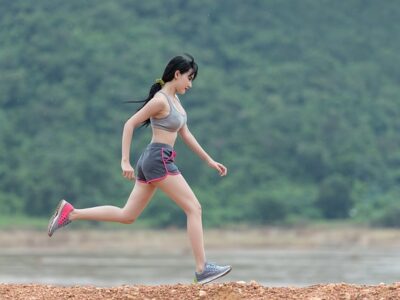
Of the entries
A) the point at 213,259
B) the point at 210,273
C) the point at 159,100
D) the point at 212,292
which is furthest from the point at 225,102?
the point at 212,292

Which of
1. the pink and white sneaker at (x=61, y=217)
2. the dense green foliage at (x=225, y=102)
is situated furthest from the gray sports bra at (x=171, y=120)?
the dense green foliage at (x=225, y=102)

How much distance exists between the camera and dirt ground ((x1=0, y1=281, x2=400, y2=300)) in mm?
7695

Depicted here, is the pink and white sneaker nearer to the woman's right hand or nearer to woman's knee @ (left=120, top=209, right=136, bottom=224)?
woman's knee @ (left=120, top=209, right=136, bottom=224)

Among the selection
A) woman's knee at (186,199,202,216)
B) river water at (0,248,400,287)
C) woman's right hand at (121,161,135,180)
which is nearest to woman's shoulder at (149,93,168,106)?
woman's right hand at (121,161,135,180)

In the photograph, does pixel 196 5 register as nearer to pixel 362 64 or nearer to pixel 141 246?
pixel 362 64

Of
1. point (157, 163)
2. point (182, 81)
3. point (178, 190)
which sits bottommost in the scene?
point (178, 190)

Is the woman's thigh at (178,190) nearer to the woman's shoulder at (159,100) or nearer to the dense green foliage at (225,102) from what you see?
the woman's shoulder at (159,100)

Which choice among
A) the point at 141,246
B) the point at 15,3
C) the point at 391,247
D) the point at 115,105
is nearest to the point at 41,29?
the point at 15,3

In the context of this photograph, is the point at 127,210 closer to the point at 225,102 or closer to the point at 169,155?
the point at 169,155

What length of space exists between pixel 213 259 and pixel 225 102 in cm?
2928

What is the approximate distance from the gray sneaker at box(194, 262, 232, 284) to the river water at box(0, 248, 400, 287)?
1675 centimetres

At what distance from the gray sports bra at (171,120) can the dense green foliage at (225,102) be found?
4666 centimetres

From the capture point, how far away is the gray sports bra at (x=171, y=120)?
800 cm

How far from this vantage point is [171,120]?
315 inches
